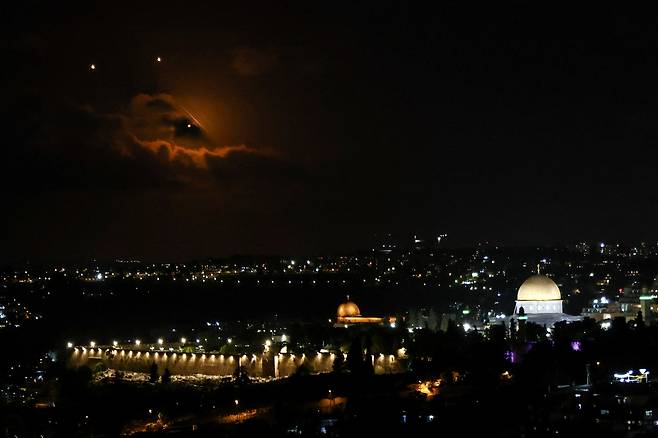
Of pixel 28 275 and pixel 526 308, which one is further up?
pixel 28 275

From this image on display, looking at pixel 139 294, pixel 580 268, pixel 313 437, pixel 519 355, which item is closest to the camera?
pixel 313 437

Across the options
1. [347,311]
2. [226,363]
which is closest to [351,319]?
[347,311]

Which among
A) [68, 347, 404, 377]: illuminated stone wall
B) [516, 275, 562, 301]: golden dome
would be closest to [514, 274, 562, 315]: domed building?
[516, 275, 562, 301]: golden dome

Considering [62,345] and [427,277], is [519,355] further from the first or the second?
[427,277]

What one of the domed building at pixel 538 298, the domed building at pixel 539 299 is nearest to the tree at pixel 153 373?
the domed building at pixel 539 299

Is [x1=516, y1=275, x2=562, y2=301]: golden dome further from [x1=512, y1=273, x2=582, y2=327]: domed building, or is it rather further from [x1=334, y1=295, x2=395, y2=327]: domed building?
[x1=334, y1=295, x2=395, y2=327]: domed building

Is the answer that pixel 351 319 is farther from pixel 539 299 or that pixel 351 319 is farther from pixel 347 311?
pixel 539 299

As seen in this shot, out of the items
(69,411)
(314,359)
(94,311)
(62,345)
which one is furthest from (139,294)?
(69,411)
